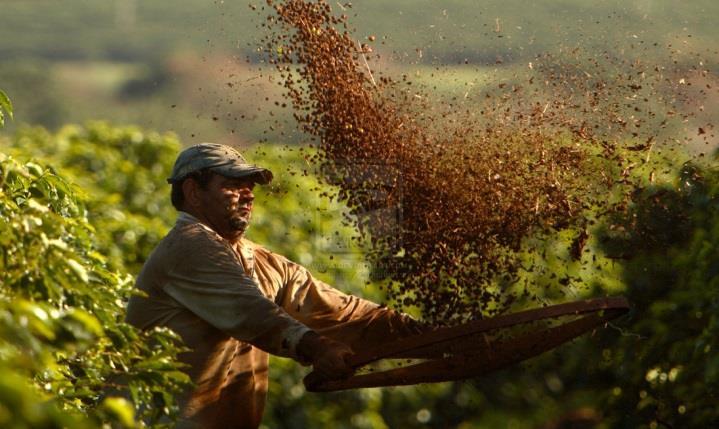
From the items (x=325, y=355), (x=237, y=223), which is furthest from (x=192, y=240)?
(x=325, y=355)

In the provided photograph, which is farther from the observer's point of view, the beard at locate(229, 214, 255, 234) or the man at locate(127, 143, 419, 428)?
the beard at locate(229, 214, 255, 234)

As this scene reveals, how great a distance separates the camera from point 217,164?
476 centimetres

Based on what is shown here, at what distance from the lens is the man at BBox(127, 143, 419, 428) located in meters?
4.43

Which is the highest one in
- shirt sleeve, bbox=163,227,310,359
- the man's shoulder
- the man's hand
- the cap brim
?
the cap brim

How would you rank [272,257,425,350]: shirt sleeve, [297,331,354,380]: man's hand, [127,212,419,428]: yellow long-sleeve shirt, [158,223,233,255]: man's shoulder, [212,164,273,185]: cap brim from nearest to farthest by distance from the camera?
[297,331,354,380]: man's hand < [127,212,419,428]: yellow long-sleeve shirt < [158,223,233,255]: man's shoulder < [212,164,273,185]: cap brim < [272,257,425,350]: shirt sleeve

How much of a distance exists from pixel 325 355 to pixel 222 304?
403mm

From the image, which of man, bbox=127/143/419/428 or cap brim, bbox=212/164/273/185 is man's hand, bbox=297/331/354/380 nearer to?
man, bbox=127/143/419/428

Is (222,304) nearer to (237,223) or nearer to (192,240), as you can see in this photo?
(192,240)

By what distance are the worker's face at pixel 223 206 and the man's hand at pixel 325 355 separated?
0.59 metres

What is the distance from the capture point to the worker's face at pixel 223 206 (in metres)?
4.79

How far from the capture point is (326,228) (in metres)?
8.77

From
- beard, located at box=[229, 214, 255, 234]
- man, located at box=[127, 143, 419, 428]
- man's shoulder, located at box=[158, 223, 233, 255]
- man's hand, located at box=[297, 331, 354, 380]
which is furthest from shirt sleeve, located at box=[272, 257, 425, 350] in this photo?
man's hand, located at box=[297, 331, 354, 380]

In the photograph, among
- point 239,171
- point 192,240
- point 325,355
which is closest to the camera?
point 325,355

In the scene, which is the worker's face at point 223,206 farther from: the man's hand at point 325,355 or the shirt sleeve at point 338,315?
the man's hand at point 325,355
